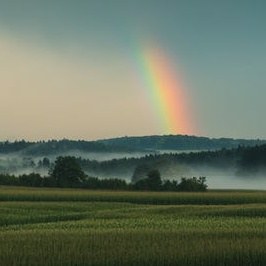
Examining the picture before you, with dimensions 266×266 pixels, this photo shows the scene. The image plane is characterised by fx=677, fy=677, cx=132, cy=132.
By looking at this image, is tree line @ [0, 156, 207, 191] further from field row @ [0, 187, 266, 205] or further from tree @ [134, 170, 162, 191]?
field row @ [0, 187, 266, 205]

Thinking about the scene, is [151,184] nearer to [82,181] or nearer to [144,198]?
[82,181]

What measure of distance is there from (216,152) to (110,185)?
101m

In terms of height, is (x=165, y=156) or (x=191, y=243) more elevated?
(x=165, y=156)

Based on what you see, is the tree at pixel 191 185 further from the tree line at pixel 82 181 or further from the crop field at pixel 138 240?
the crop field at pixel 138 240

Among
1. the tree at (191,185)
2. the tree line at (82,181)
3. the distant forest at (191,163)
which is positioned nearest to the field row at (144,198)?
the tree at (191,185)

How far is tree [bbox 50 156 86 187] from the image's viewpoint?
9338 centimetres

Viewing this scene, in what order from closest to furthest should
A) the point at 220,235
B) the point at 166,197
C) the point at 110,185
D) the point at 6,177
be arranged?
the point at 220,235, the point at 166,197, the point at 110,185, the point at 6,177

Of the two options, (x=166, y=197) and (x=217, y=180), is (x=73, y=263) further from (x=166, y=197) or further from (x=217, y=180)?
(x=217, y=180)

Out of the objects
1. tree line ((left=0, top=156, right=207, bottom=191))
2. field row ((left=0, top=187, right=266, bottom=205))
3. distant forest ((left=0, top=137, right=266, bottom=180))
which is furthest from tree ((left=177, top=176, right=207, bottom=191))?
distant forest ((left=0, top=137, right=266, bottom=180))

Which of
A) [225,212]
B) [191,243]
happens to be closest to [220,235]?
[191,243]

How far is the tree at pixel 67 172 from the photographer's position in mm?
93375

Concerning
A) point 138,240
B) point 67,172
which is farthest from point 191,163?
point 138,240

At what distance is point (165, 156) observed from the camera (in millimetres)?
157875

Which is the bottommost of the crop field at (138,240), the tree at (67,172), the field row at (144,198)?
the crop field at (138,240)
